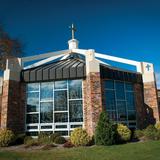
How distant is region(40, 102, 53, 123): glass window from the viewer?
17.0 metres

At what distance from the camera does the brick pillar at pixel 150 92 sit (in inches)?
731

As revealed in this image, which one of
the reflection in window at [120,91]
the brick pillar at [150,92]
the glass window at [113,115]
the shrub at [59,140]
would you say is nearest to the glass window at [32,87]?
the shrub at [59,140]

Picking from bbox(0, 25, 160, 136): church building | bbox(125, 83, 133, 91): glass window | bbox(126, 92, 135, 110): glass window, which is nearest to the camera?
bbox(0, 25, 160, 136): church building

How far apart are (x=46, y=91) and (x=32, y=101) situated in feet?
4.54

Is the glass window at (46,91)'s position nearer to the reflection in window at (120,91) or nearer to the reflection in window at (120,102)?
the reflection in window at (120,102)

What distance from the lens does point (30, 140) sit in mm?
15211

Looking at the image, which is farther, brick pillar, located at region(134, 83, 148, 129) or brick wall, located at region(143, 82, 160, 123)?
brick wall, located at region(143, 82, 160, 123)

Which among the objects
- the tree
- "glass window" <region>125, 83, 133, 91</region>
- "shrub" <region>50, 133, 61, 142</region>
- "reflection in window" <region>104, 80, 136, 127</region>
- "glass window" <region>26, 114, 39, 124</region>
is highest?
the tree

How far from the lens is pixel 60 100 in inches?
675

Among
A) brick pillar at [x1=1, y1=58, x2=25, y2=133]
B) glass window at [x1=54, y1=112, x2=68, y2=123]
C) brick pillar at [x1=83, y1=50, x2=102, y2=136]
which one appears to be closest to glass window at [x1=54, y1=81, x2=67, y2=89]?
brick pillar at [x1=83, y1=50, x2=102, y2=136]

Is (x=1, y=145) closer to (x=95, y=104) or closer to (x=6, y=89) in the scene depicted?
(x=6, y=89)

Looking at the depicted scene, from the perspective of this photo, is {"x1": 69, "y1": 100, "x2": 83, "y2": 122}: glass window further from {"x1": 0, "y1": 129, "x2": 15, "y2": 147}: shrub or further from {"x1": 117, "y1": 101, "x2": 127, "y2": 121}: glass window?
{"x1": 0, "y1": 129, "x2": 15, "y2": 147}: shrub

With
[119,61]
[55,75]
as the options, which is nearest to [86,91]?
[55,75]

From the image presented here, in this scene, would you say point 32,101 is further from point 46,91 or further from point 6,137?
point 6,137
